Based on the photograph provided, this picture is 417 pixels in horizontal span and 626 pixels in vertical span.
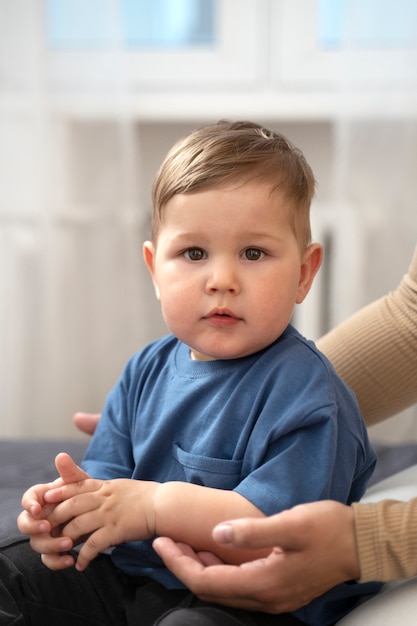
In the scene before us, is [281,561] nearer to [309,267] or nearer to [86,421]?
[309,267]

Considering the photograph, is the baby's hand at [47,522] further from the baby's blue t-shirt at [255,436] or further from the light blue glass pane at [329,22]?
the light blue glass pane at [329,22]

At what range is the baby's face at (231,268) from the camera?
102 cm

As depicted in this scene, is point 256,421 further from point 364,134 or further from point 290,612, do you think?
point 364,134

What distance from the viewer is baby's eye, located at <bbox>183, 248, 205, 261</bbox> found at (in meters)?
1.05

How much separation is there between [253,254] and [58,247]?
3.78ft

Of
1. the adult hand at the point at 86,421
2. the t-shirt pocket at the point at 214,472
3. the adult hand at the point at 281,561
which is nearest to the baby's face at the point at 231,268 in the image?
the t-shirt pocket at the point at 214,472

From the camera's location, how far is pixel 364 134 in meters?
1.97

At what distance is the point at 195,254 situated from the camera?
3.47 ft

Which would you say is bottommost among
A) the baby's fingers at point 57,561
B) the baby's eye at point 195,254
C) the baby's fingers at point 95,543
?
the baby's fingers at point 57,561

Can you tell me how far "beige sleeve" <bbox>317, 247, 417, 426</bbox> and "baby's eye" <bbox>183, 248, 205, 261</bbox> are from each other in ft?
1.17

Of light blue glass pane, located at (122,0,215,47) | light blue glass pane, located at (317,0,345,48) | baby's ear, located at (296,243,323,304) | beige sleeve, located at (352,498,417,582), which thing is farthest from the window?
beige sleeve, located at (352,498,417,582)

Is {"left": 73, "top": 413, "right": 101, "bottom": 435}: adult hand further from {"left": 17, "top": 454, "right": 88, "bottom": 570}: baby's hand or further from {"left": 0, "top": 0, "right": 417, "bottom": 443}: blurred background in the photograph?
{"left": 0, "top": 0, "right": 417, "bottom": 443}: blurred background

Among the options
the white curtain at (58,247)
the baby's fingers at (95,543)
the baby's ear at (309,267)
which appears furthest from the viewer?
the white curtain at (58,247)

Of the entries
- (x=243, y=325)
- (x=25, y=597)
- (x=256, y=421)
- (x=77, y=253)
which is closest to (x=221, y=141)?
(x=243, y=325)
